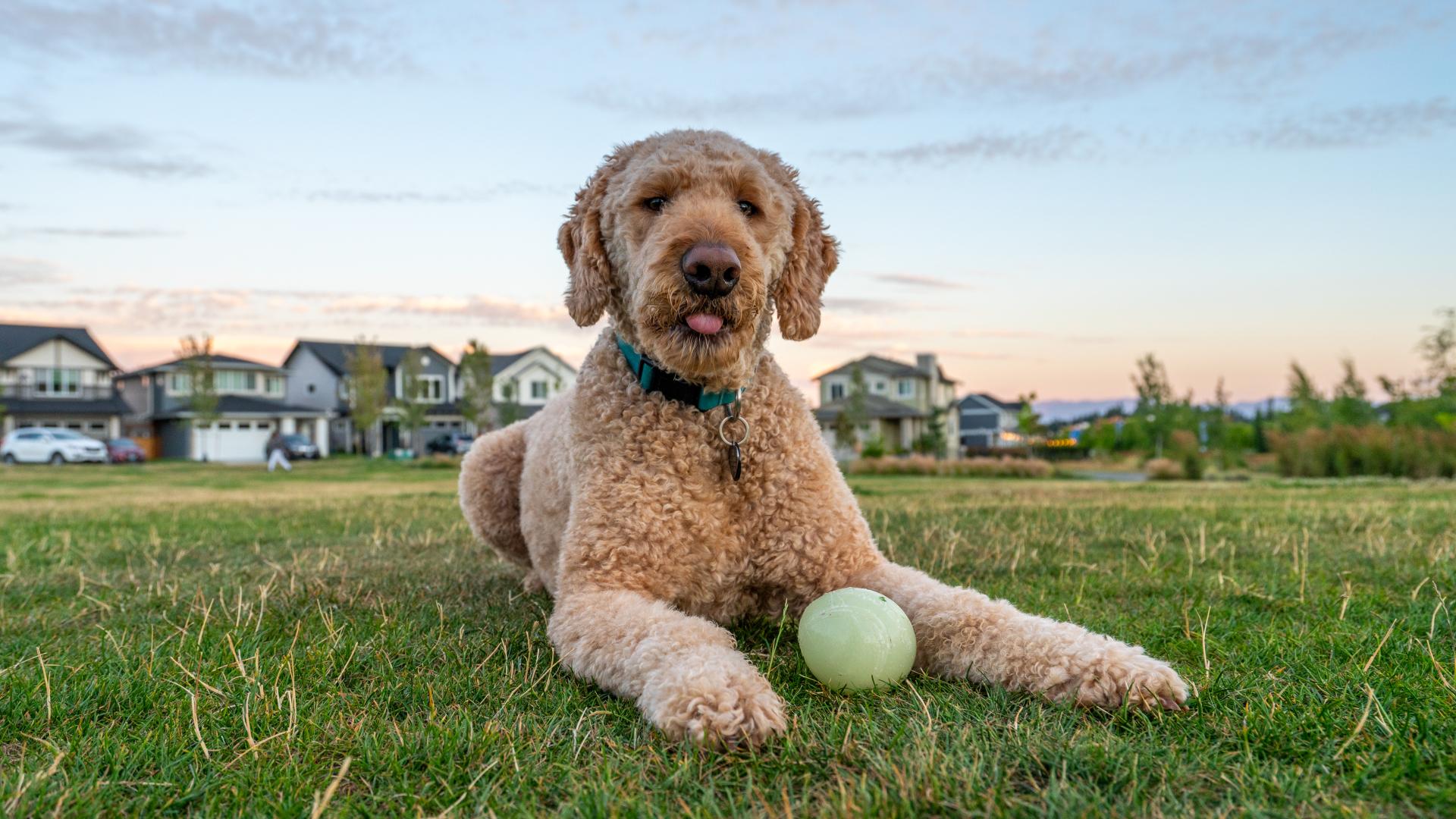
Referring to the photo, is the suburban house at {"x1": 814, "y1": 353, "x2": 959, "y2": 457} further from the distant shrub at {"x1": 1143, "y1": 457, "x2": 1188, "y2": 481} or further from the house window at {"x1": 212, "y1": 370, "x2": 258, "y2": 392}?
the house window at {"x1": 212, "y1": 370, "x2": 258, "y2": 392}

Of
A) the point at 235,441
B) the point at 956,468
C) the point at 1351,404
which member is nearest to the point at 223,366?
the point at 235,441

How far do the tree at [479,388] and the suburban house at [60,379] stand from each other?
21721 mm

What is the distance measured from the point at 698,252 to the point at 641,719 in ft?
4.65

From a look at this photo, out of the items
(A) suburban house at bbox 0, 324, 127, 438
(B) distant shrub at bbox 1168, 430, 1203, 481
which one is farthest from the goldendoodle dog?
(A) suburban house at bbox 0, 324, 127, 438

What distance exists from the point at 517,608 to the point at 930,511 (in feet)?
17.1

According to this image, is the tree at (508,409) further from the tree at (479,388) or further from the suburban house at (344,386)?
the suburban house at (344,386)

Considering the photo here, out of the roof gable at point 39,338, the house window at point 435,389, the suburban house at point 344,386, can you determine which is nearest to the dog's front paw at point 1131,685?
the suburban house at point 344,386

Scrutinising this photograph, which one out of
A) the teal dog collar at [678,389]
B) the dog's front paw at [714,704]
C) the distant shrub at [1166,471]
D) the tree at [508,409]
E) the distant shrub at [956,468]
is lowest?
the distant shrub at [1166,471]

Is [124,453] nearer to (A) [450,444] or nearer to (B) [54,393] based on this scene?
(A) [450,444]

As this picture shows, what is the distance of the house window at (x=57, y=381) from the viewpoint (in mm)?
53250

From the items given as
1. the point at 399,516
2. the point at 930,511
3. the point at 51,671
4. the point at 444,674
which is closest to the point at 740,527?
the point at 444,674

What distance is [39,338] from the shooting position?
53.0 m

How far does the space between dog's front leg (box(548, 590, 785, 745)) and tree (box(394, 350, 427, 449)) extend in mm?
46048

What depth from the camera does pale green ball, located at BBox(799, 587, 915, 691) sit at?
2.69 meters
